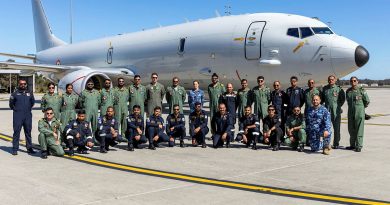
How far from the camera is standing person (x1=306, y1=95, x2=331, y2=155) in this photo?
27.6 feet

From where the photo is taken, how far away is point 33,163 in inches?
283

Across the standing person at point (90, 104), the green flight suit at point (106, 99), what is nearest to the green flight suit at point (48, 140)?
the standing person at point (90, 104)

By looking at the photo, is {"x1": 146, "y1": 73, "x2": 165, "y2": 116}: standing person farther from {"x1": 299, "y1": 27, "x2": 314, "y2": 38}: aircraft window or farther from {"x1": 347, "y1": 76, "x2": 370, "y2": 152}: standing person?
{"x1": 299, "y1": 27, "x2": 314, "y2": 38}: aircraft window

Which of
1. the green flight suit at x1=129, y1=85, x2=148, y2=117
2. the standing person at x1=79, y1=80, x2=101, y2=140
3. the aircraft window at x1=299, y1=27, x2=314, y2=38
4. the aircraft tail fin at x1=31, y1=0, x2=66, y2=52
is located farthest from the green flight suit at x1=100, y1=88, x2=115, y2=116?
the aircraft tail fin at x1=31, y1=0, x2=66, y2=52

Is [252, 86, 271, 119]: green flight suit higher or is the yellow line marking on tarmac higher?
[252, 86, 271, 119]: green flight suit

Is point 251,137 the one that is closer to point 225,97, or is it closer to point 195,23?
point 225,97

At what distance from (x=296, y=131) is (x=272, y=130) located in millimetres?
517

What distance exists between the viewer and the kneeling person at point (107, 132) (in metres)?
8.55

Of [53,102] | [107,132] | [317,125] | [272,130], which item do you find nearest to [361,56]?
[317,125]

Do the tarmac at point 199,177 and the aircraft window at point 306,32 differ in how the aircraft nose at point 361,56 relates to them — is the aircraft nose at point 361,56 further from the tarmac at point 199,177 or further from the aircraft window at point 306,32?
the tarmac at point 199,177

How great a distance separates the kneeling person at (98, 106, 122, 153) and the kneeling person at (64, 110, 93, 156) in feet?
0.79

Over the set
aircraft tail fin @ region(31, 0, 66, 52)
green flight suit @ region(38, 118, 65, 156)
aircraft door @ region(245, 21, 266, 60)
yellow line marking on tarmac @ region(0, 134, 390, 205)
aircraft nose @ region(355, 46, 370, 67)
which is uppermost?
aircraft tail fin @ region(31, 0, 66, 52)

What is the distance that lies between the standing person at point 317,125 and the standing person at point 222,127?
5.83 feet

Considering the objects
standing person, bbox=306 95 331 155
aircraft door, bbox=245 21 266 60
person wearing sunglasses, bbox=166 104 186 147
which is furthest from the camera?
aircraft door, bbox=245 21 266 60
